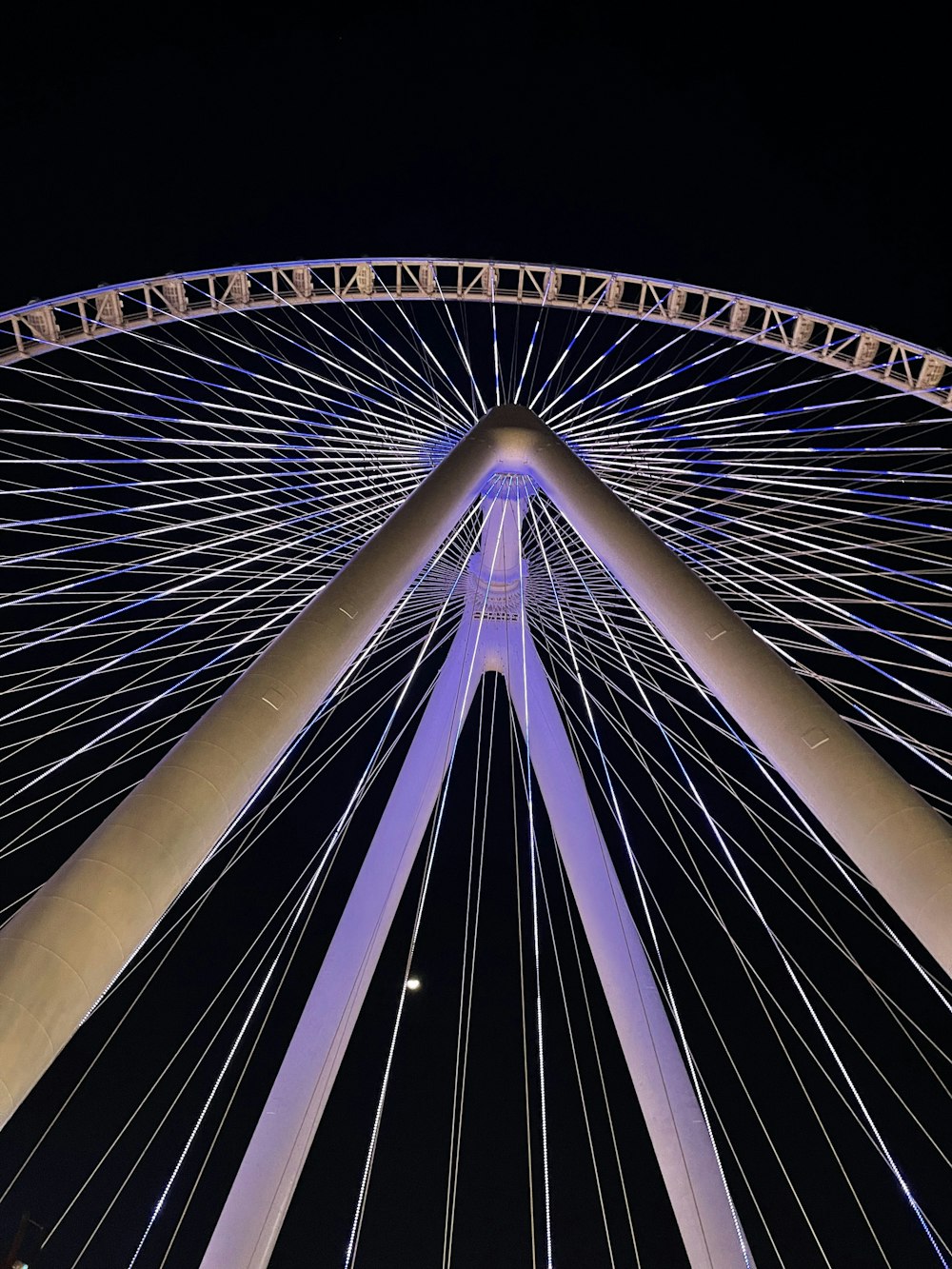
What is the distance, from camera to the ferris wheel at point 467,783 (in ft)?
26.8

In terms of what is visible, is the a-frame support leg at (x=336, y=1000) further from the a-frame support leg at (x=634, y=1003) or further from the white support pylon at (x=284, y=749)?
the white support pylon at (x=284, y=749)

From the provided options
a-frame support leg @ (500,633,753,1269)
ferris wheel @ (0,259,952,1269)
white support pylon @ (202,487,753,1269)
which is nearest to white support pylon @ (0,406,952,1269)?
ferris wheel @ (0,259,952,1269)

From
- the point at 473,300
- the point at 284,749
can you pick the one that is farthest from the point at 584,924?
the point at 473,300

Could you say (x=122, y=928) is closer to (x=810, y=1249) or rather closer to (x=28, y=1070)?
(x=28, y=1070)

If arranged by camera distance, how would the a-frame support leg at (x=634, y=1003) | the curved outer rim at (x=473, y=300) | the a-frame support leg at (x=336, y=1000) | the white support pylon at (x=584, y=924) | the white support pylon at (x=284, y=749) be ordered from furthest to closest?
the curved outer rim at (x=473, y=300) < the a-frame support leg at (x=634, y=1003) < the white support pylon at (x=584, y=924) < the a-frame support leg at (x=336, y=1000) < the white support pylon at (x=284, y=749)

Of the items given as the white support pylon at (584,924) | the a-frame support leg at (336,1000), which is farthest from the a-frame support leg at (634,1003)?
the a-frame support leg at (336,1000)

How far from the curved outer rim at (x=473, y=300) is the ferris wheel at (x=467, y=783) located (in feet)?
0.32

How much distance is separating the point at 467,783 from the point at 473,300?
22.2 metres

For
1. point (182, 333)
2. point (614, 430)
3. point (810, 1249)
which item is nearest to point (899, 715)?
point (810, 1249)

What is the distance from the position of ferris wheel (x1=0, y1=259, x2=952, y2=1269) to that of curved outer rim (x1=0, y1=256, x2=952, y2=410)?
3.8 inches

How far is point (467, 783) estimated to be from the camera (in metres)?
37.7

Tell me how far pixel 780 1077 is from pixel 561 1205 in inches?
358

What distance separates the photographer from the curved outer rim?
16609mm

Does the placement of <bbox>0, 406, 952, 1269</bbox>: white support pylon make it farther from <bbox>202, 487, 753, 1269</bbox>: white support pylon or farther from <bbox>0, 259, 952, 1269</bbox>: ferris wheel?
<bbox>202, 487, 753, 1269</bbox>: white support pylon
